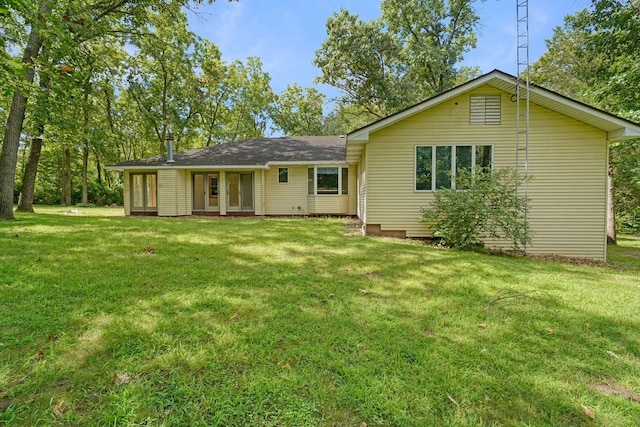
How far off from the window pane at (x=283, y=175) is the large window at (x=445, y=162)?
23.8ft

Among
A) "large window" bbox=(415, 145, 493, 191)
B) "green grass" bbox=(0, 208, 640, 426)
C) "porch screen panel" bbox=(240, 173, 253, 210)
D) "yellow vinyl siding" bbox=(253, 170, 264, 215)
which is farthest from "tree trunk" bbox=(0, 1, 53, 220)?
"large window" bbox=(415, 145, 493, 191)

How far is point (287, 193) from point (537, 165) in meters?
9.75

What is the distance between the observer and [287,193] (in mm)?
14352

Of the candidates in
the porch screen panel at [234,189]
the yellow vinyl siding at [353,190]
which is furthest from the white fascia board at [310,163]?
the porch screen panel at [234,189]

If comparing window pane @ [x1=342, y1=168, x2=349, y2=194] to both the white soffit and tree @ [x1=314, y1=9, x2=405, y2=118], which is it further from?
tree @ [x1=314, y1=9, x2=405, y2=118]

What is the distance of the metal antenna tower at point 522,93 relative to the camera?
7.26m

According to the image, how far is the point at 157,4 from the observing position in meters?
12.3

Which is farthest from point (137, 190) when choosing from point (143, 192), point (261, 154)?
point (261, 154)

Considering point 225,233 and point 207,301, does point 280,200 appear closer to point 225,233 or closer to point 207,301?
point 225,233

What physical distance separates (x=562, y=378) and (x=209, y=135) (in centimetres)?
2941

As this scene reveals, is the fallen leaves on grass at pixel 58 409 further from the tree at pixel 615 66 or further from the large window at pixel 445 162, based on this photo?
the tree at pixel 615 66

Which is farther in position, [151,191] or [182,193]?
[151,191]

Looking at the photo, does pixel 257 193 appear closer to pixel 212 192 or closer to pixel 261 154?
pixel 261 154

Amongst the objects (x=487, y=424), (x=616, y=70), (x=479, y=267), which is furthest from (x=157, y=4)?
(x=616, y=70)
